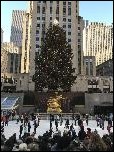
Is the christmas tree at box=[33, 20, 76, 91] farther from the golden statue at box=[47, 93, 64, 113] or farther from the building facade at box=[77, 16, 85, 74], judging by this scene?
the building facade at box=[77, 16, 85, 74]

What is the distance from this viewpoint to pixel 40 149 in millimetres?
11445

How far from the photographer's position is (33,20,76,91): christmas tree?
52781 mm

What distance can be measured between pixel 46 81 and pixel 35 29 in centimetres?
4067

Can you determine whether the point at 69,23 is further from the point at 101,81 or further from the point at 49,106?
the point at 49,106

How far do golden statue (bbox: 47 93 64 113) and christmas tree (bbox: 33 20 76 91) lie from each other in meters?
2.29

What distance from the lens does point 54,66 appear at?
174 ft

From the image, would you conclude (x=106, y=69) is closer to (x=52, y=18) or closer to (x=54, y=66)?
(x=52, y=18)

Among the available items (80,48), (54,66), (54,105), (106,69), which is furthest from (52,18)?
(106,69)

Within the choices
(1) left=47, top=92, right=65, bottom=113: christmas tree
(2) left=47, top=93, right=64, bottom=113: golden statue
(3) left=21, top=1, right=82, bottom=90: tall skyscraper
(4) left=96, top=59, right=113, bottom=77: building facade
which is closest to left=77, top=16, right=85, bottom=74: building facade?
(3) left=21, top=1, right=82, bottom=90: tall skyscraper

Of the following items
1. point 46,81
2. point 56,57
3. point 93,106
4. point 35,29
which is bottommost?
point 93,106

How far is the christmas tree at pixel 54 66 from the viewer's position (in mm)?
52781

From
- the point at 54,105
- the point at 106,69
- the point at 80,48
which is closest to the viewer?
the point at 54,105

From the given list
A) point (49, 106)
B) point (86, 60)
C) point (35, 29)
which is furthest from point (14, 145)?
point (86, 60)

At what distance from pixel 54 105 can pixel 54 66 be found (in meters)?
7.76
